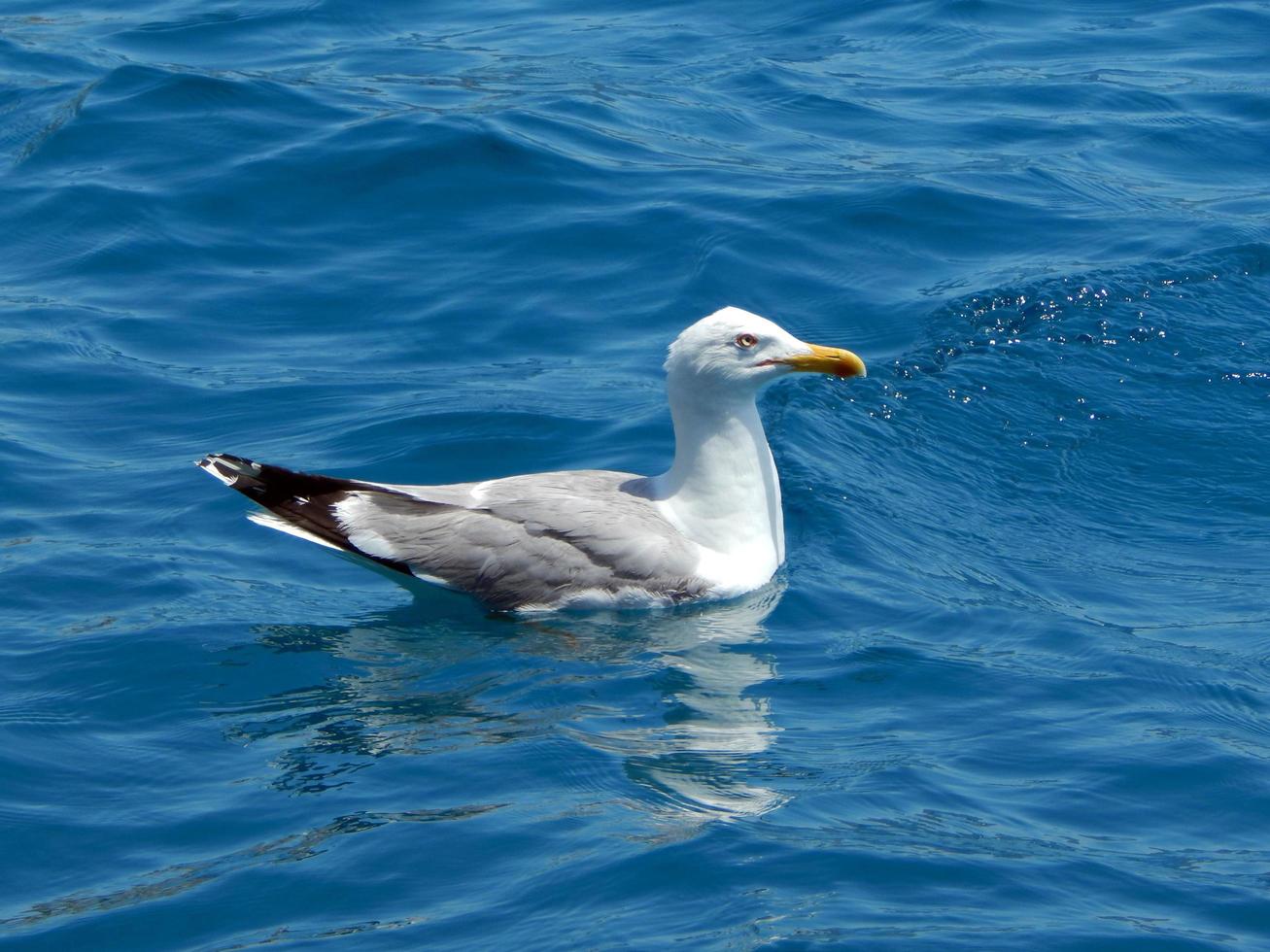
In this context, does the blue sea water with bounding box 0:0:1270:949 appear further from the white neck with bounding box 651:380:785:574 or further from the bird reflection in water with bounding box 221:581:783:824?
the white neck with bounding box 651:380:785:574

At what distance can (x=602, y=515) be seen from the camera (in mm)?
8109

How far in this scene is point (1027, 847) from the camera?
5.92 m

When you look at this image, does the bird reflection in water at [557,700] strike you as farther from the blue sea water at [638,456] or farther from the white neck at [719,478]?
the white neck at [719,478]

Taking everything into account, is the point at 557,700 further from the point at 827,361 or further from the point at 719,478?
the point at 827,361

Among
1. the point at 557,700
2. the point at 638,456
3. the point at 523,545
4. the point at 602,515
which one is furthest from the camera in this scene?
the point at 638,456

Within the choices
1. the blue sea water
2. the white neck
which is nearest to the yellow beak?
the white neck

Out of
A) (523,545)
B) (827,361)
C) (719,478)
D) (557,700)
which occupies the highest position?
(827,361)

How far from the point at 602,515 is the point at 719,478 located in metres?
0.60

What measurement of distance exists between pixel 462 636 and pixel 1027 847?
2.86m

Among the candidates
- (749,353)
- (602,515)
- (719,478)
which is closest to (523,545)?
(602,515)

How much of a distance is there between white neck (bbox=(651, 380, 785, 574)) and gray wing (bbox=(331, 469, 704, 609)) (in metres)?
0.23

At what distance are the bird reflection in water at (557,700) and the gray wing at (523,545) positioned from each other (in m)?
0.15

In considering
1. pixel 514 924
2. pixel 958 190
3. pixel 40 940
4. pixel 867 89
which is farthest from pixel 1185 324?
pixel 40 940

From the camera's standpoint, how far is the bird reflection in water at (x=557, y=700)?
6465mm
